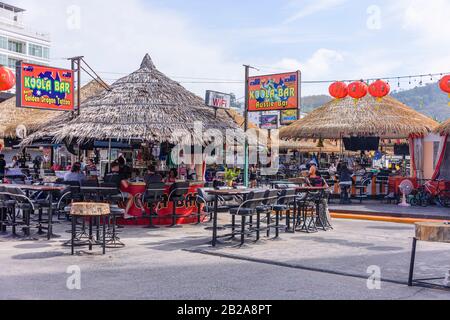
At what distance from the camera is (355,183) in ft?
67.0

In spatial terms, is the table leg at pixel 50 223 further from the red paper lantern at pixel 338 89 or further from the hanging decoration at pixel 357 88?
the hanging decoration at pixel 357 88

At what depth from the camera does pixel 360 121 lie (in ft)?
68.9

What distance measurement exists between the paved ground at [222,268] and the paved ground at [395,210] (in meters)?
3.85

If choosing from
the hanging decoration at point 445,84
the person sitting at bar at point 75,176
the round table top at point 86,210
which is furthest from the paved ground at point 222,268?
the hanging decoration at point 445,84

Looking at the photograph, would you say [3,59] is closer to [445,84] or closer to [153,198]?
[153,198]

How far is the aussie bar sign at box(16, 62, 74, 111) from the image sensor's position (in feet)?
48.6

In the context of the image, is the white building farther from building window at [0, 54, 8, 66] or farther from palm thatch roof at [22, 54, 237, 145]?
palm thatch roof at [22, 54, 237, 145]

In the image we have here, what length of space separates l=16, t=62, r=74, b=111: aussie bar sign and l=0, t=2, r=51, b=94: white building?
55001mm

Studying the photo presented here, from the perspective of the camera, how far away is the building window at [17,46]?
68.9 m

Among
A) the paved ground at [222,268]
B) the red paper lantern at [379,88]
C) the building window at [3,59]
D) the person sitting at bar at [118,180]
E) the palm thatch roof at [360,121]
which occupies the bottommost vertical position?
the paved ground at [222,268]

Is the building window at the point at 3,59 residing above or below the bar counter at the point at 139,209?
above

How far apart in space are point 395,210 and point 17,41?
2535 inches

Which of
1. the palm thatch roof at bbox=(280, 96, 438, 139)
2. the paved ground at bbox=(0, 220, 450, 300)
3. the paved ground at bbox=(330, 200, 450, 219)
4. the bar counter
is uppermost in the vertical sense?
the palm thatch roof at bbox=(280, 96, 438, 139)

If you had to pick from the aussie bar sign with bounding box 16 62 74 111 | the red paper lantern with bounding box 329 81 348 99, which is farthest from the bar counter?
the red paper lantern with bounding box 329 81 348 99
